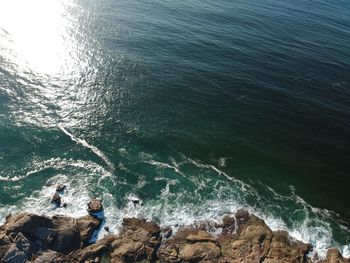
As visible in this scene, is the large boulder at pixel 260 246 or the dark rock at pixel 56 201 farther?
the dark rock at pixel 56 201

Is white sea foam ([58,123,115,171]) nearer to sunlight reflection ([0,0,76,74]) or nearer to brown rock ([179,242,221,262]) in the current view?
brown rock ([179,242,221,262])

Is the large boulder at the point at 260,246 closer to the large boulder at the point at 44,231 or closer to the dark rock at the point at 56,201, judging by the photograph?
the large boulder at the point at 44,231

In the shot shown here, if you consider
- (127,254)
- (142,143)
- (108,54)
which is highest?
(108,54)

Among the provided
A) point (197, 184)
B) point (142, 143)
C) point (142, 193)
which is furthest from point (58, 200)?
point (197, 184)

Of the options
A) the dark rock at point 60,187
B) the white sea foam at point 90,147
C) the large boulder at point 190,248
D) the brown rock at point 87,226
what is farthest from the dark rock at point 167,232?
the dark rock at point 60,187

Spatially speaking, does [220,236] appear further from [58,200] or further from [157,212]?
[58,200]

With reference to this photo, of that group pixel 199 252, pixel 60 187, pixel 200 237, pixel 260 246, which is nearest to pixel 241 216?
pixel 260 246

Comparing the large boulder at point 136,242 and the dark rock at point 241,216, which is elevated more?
the dark rock at point 241,216
